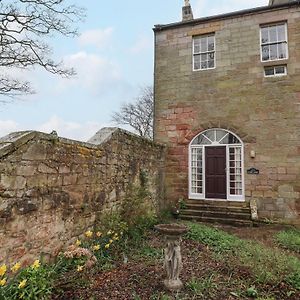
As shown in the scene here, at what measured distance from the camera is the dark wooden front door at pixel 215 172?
30.0 ft

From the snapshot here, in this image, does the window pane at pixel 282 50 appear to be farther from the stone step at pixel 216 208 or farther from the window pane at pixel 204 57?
the stone step at pixel 216 208

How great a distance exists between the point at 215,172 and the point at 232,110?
228 cm

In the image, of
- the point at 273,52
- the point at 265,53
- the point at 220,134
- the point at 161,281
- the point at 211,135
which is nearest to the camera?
the point at 161,281

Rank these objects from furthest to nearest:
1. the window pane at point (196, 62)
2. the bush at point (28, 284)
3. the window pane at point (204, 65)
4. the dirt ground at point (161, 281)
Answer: the window pane at point (196, 62), the window pane at point (204, 65), the dirt ground at point (161, 281), the bush at point (28, 284)

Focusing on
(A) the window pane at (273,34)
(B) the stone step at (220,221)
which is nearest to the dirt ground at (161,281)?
(B) the stone step at (220,221)

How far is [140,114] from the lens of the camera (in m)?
24.4

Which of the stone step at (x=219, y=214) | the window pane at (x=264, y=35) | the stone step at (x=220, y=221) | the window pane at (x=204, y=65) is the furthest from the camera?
the window pane at (x=204, y=65)

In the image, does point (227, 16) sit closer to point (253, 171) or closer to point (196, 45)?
point (196, 45)

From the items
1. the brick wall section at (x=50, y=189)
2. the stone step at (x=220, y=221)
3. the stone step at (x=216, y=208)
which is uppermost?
the brick wall section at (x=50, y=189)

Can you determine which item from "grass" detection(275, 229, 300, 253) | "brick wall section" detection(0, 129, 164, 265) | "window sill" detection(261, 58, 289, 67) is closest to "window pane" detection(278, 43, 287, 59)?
"window sill" detection(261, 58, 289, 67)

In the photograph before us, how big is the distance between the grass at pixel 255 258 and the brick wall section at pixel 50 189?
2.26 m

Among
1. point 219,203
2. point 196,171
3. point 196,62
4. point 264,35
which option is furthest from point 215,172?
point 264,35

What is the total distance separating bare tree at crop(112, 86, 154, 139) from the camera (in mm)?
23734

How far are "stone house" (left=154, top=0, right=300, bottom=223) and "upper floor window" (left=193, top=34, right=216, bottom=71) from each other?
0.12ft
